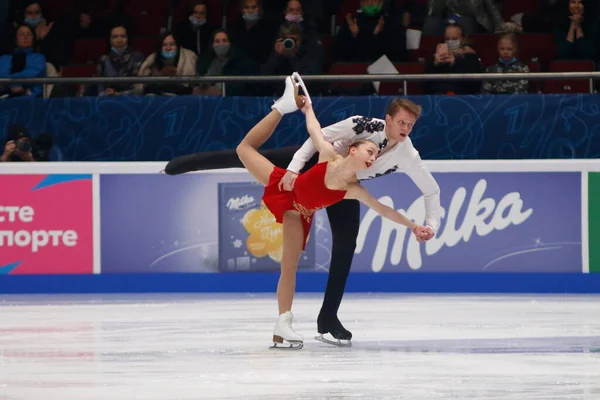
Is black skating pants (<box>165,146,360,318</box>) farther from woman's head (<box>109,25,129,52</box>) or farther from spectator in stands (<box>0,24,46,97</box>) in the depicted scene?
spectator in stands (<box>0,24,46,97</box>)

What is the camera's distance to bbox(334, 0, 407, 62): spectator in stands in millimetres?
10484

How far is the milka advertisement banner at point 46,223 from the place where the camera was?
9.30 meters

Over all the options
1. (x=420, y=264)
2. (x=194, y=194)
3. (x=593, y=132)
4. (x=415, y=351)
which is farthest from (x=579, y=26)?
(x=415, y=351)

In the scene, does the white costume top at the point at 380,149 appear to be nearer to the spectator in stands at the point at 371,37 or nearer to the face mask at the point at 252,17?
the spectator in stands at the point at 371,37

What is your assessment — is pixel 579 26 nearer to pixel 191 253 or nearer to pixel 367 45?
pixel 367 45

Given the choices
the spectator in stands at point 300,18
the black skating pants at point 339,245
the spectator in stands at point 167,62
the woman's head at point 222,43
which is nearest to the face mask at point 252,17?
the spectator in stands at point 300,18

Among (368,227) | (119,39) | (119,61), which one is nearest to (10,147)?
(119,61)

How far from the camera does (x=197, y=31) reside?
10.9m

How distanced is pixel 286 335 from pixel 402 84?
4.28 m

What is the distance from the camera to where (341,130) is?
634 cm

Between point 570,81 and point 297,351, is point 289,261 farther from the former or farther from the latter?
point 570,81

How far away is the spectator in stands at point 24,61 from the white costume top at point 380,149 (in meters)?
4.56

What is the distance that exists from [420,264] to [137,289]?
2080mm

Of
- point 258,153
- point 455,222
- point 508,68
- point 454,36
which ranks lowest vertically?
point 455,222
